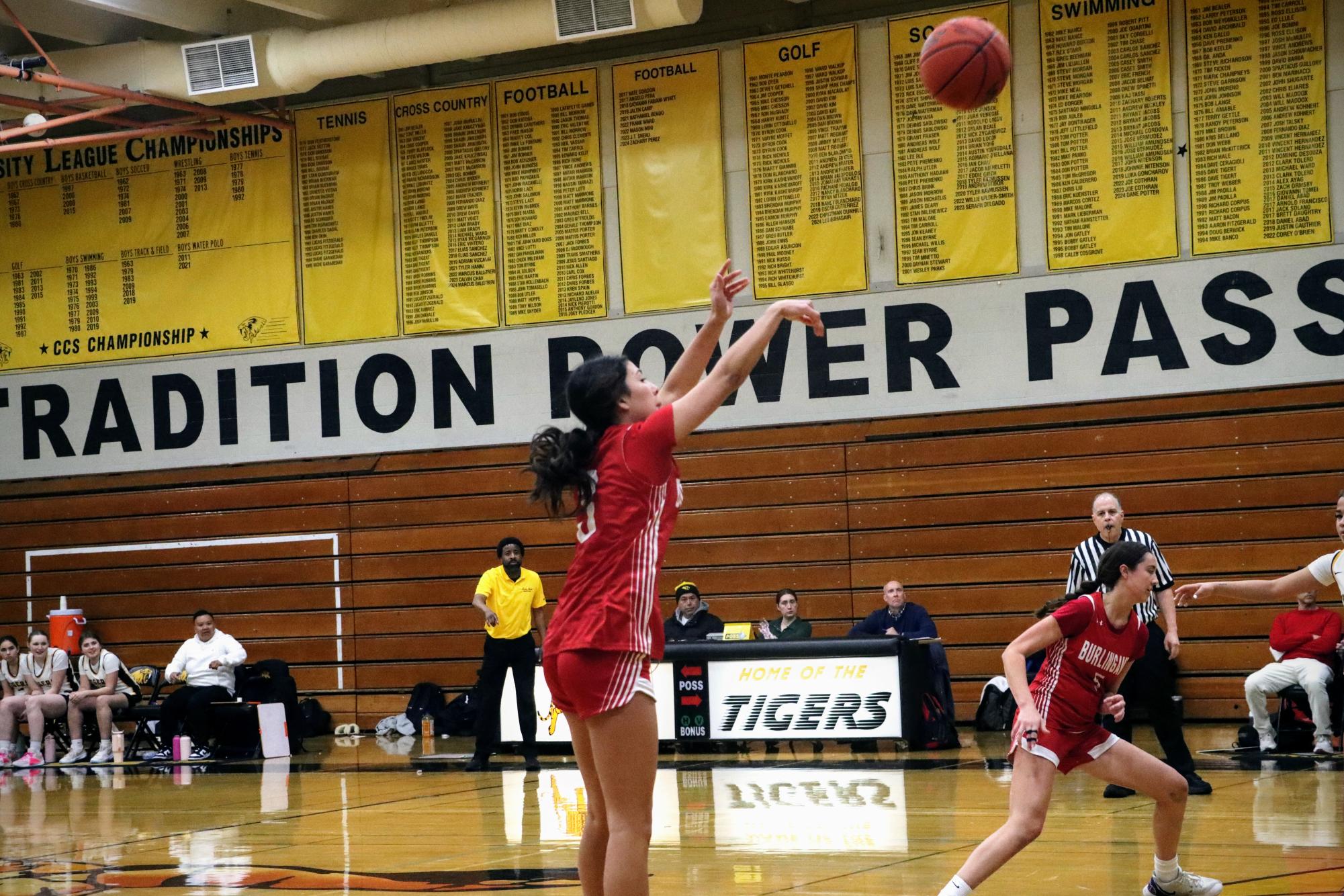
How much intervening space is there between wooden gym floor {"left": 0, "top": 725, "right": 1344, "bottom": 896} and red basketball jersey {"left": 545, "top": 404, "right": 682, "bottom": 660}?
2.43 meters

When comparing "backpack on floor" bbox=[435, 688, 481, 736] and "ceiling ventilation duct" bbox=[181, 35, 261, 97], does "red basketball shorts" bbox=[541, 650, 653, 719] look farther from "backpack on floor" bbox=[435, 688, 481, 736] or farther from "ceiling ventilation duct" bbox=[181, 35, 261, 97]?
"ceiling ventilation duct" bbox=[181, 35, 261, 97]

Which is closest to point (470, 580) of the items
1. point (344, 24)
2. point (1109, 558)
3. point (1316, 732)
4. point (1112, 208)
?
point (344, 24)

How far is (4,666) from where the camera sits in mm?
15219

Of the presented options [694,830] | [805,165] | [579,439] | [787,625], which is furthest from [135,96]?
[579,439]

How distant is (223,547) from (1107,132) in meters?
9.76

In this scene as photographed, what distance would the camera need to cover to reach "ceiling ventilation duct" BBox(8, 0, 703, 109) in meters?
13.8

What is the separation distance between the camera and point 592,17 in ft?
45.4

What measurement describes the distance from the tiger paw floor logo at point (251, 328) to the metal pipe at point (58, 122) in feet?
8.18

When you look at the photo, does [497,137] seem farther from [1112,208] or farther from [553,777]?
[553,777]

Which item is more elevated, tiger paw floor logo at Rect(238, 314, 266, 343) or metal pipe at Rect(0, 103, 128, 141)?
metal pipe at Rect(0, 103, 128, 141)

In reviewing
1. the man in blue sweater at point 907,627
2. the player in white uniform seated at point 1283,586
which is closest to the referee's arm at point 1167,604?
the player in white uniform seated at point 1283,586

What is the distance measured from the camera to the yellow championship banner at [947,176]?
14.0m

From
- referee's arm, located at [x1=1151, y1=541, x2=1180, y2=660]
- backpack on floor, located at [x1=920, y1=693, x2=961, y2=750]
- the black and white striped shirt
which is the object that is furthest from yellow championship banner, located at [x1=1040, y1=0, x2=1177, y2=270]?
referee's arm, located at [x1=1151, y1=541, x2=1180, y2=660]

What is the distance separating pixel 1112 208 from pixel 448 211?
6497mm
